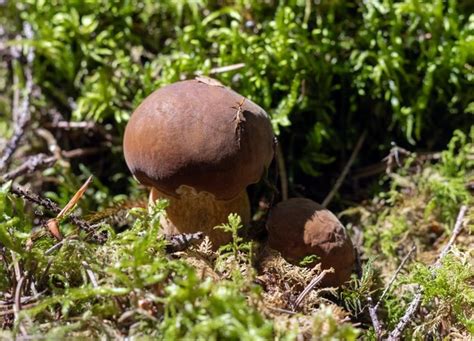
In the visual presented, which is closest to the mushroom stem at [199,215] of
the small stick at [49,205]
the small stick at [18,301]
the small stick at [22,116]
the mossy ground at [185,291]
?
the mossy ground at [185,291]

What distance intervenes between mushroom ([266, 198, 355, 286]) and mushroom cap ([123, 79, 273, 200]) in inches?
7.3

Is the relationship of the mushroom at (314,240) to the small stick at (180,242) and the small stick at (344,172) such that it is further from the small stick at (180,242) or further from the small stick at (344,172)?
the small stick at (344,172)

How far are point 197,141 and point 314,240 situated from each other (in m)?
0.49

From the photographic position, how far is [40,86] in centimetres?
251

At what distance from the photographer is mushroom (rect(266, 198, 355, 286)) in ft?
5.23

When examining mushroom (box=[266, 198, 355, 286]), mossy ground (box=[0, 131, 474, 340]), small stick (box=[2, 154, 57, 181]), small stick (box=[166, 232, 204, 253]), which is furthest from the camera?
small stick (box=[2, 154, 57, 181])

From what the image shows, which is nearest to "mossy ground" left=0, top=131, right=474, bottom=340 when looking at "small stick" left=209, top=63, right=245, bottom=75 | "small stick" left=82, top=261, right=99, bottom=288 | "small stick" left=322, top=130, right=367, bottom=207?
"small stick" left=82, top=261, right=99, bottom=288

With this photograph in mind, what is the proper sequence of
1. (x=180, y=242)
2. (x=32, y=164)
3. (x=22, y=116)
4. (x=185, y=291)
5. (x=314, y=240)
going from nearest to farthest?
(x=185, y=291)
(x=180, y=242)
(x=314, y=240)
(x=32, y=164)
(x=22, y=116)

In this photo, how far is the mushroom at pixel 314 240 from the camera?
159 centimetres

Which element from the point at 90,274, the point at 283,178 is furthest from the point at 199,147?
the point at 283,178

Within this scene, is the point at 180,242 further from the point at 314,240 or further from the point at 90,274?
the point at 314,240

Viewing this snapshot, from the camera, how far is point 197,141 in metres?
1.48

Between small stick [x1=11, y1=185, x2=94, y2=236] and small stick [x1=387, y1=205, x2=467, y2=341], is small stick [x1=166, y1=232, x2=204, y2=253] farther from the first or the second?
small stick [x1=387, y1=205, x2=467, y2=341]

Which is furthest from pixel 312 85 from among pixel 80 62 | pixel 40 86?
pixel 40 86
